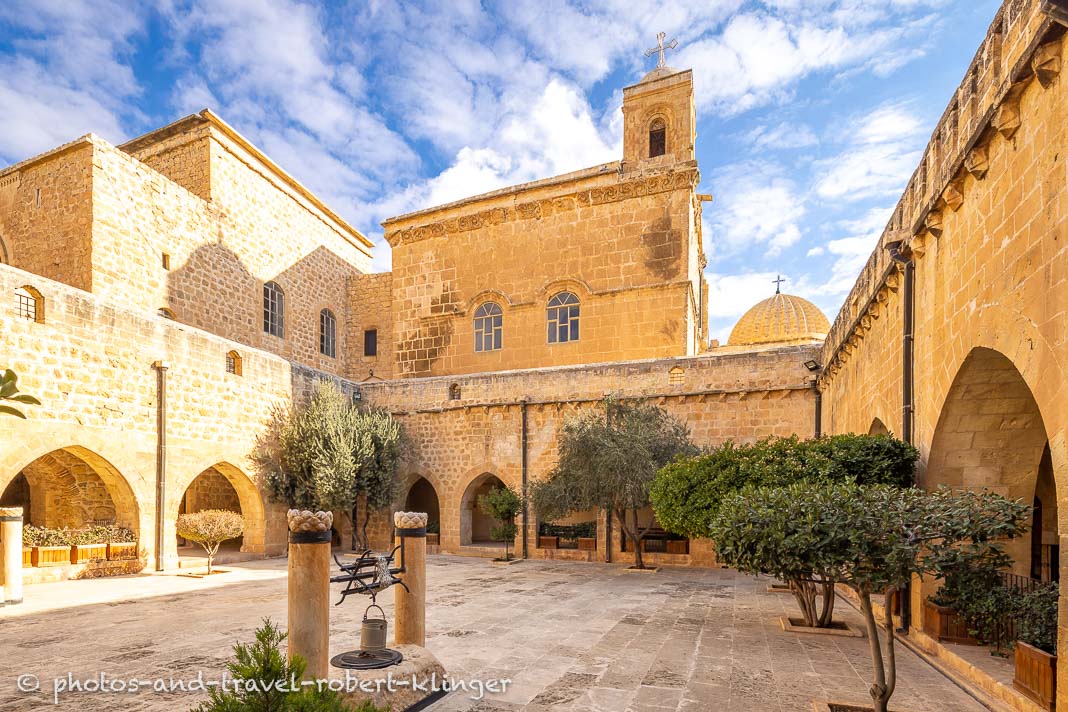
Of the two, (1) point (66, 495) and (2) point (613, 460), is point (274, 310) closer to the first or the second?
(1) point (66, 495)

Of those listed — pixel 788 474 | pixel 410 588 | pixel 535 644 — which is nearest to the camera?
pixel 410 588

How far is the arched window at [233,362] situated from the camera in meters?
12.4

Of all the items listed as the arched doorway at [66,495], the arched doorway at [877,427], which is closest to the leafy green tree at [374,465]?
the arched doorway at [66,495]

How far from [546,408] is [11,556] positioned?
396 inches

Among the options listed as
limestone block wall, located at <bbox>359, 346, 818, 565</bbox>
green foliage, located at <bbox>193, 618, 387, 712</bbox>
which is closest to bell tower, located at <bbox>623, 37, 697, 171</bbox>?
limestone block wall, located at <bbox>359, 346, 818, 565</bbox>

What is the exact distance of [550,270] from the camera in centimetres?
1788

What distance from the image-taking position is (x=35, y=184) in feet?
46.8

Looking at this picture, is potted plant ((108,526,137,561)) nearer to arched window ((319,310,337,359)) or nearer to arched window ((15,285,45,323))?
arched window ((15,285,45,323))

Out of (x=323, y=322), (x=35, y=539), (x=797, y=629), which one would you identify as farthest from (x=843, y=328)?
(x=323, y=322)

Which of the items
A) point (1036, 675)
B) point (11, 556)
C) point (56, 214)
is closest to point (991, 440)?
point (1036, 675)

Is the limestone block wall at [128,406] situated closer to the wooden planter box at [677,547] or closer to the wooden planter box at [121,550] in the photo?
the wooden planter box at [121,550]

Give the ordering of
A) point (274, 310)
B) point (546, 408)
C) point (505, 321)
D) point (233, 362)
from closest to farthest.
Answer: point (233, 362)
point (546, 408)
point (505, 321)
point (274, 310)

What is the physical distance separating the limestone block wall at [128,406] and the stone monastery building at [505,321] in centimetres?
4

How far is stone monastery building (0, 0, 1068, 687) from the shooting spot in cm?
448
